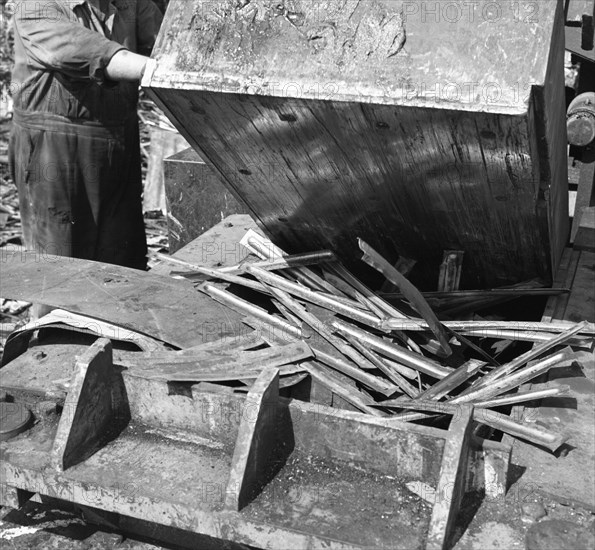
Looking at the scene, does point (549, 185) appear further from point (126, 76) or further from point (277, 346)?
point (126, 76)

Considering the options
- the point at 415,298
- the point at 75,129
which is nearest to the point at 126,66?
the point at 75,129

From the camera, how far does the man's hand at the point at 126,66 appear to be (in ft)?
12.2

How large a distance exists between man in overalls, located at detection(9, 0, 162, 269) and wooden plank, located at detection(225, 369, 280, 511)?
2.21m

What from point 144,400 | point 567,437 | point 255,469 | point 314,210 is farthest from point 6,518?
point 567,437

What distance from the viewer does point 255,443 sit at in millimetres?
2213

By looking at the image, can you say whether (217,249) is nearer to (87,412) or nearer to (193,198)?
(193,198)

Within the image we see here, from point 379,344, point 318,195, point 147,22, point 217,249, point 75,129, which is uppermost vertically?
point 147,22

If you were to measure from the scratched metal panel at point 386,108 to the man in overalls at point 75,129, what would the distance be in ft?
4.39

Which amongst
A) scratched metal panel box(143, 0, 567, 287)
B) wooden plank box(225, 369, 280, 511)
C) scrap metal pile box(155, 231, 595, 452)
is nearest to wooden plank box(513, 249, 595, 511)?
scrap metal pile box(155, 231, 595, 452)

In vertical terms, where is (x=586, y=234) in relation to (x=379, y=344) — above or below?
above

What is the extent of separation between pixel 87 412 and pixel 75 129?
7.77 feet

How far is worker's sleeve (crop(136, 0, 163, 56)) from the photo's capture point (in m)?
4.62

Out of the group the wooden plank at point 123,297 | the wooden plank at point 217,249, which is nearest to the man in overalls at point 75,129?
the wooden plank at point 217,249

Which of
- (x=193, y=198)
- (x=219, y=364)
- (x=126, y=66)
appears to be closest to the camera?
(x=219, y=364)
